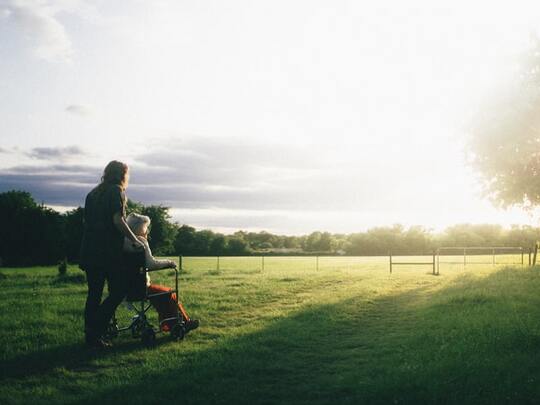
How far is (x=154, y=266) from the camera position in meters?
8.41

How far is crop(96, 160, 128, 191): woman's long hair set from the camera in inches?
317

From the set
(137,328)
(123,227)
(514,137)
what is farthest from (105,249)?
(514,137)

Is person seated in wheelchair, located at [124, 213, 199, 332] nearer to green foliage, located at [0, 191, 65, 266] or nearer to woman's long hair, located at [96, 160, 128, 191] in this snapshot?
woman's long hair, located at [96, 160, 128, 191]

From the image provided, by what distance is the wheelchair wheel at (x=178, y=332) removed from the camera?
8.85 meters

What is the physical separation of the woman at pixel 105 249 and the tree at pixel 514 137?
21476 millimetres

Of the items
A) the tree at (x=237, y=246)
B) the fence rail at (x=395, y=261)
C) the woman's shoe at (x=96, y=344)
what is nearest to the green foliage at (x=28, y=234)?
the fence rail at (x=395, y=261)

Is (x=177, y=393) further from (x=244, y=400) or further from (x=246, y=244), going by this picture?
(x=246, y=244)

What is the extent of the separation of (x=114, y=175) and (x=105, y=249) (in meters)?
1.16

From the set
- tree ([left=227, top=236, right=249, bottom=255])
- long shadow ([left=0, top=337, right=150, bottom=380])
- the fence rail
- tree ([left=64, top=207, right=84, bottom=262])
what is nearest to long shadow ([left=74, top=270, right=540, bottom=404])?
long shadow ([left=0, top=337, right=150, bottom=380])

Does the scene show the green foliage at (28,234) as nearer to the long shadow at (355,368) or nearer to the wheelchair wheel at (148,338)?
the wheelchair wheel at (148,338)

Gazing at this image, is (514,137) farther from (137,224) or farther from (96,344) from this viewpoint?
(96,344)

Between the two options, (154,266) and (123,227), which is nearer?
(123,227)

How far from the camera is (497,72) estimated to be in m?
25.3

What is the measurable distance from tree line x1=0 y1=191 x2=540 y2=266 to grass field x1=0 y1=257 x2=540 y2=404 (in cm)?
4844
